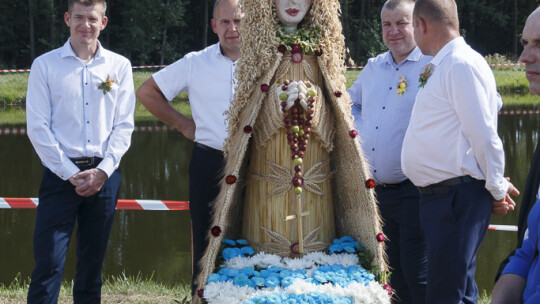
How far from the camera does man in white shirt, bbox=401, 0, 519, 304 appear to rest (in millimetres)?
3342

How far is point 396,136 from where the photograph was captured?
421 cm

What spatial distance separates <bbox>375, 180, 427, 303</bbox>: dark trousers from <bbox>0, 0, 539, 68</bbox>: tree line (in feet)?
103

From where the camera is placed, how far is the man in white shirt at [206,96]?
421 cm

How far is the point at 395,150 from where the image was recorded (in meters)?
4.22

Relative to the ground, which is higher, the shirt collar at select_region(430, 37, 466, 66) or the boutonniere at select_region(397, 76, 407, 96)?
the shirt collar at select_region(430, 37, 466, 66)

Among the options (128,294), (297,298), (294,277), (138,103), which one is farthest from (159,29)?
(297,298)

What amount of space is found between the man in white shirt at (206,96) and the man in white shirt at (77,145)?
36 cm

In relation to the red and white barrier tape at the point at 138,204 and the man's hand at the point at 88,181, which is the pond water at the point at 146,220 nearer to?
the red and white barrier tape at the point at 138,204

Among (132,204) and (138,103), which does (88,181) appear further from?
(138,103)

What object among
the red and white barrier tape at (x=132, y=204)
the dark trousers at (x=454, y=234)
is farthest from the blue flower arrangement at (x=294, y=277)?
the red and white barrier tape at (x=132, y=204)

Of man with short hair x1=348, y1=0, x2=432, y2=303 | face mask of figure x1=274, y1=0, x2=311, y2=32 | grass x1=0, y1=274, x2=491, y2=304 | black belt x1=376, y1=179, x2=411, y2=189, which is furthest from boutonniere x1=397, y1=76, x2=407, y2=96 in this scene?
grass x1=0, y1=274, x2=491, y2=304

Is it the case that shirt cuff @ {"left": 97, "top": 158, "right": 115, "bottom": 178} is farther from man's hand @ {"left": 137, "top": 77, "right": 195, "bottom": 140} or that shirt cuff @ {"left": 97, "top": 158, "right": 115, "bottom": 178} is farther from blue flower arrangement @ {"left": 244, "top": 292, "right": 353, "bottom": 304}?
blue flower arrangement @ {"left": 244, "top": 292, "right": 353, "bottom": 304}

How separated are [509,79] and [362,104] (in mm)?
22174

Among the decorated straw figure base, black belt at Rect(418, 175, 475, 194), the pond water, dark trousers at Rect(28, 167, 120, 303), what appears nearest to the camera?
the decorated straw figure base
